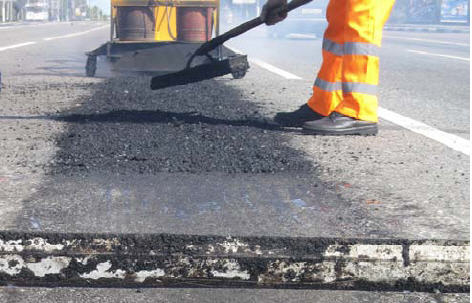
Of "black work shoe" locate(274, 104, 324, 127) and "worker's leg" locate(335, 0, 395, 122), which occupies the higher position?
"worker's leg" locate(335, 0, 395, 122)

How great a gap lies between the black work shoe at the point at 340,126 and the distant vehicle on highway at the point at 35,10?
204 ft

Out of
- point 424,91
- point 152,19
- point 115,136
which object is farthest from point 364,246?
point 152,19

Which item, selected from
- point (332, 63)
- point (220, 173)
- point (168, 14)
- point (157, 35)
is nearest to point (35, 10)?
point (168, 14)

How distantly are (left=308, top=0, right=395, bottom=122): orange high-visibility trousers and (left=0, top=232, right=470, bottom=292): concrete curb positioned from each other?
222 cm

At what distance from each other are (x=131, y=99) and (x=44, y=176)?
2.80 m

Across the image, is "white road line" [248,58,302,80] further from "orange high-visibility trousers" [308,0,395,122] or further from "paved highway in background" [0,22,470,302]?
"orange high-visibility trousers" [308,0,395,122]

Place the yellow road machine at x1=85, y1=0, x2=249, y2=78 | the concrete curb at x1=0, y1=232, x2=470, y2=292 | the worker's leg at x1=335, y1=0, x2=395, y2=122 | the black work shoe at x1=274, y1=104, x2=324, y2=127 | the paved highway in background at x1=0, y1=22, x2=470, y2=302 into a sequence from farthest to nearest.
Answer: the yellow road machine at x1=85, y1=0, x2=249, y2=78 < the black work shoe at x1=274, y1=104, x2=324, y2=127 < the worker's leg at x1=335, y1=0, x2=395, y2=122 < the paved highway in background at x1=0, y1=22, x2=470, y2=302 < the concrete curb at x1=0, y1=232, x2=470, y2=292

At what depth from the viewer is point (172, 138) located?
4293 mm

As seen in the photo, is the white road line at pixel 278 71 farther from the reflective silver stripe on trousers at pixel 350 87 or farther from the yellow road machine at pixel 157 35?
the reflective silver stripe on trousers at pixel 350 87

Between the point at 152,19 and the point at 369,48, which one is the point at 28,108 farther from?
the point at 152,19

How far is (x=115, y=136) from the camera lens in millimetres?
4305

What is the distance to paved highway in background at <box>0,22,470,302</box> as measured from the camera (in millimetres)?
2543

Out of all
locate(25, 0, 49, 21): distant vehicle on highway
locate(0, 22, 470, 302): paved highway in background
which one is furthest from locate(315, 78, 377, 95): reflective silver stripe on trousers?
locate(25, 0, 49, 21): distant vehicle on highway

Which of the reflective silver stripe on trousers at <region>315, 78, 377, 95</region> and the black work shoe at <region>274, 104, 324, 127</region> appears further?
the black work shoe at <region>274, 104, 324, 127</region>
